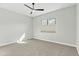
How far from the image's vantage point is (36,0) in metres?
3.30

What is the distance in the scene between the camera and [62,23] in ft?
16.3

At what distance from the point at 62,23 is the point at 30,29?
3.56 meters

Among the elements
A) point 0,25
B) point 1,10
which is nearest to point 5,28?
point 0,25

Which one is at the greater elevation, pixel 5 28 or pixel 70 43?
pixel 5 28

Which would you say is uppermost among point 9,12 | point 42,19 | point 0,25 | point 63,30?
point 9,12

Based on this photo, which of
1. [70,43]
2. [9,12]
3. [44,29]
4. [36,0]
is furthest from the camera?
[44,29]

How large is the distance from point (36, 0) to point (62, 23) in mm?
2585

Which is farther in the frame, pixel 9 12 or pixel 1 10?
pixel 9 12

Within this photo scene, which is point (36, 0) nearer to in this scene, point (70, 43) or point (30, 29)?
point (70, 43)

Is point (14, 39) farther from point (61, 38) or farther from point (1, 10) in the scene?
point (61, 38)

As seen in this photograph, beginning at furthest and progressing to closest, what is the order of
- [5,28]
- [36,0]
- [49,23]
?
[49,23] < [5,28] < [36,0]

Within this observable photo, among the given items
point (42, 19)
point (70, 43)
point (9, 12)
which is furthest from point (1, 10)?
point (70, 43)

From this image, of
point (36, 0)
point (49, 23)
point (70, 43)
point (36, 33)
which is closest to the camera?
point (36, 0)

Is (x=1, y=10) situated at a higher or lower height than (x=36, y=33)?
higher
